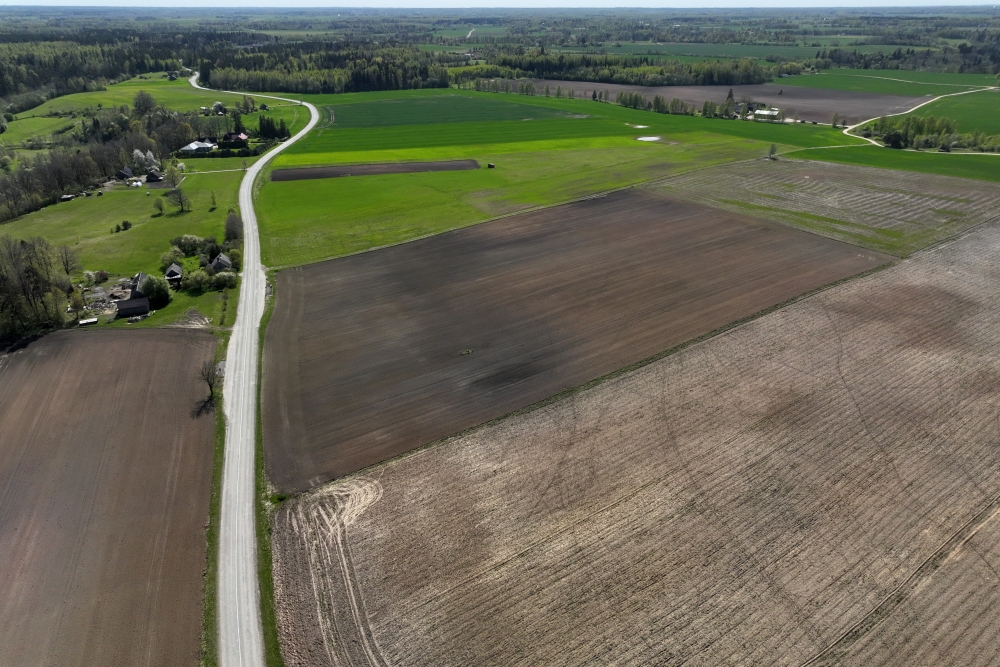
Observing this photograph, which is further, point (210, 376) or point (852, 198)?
point (852, 198)

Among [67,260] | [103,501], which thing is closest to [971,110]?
[103,501]

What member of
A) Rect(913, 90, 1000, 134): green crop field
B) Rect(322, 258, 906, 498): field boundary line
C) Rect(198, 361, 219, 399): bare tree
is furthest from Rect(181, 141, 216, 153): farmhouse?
Rect(913, 90, 1000, 134): green crop field

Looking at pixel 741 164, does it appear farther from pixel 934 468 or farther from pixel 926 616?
pixel 926 616

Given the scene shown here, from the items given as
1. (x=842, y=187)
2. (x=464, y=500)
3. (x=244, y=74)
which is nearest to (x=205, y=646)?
(x=464, y=500)

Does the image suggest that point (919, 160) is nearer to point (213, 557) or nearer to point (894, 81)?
point (894, 81)

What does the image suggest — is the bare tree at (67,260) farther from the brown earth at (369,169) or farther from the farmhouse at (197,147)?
the farmhouse at (197,147)

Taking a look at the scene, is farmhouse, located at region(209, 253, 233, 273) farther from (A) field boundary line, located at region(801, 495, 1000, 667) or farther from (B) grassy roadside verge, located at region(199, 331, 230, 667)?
(A) field boundary line, located at region(801, 495, 1000, 667)

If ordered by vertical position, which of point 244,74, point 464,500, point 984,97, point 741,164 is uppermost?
point 244,74
